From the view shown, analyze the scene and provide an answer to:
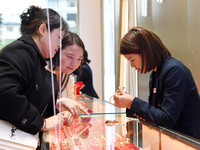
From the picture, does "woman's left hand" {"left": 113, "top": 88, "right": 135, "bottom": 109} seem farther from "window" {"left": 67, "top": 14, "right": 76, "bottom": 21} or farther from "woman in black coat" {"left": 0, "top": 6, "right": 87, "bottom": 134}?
"window" {"left": 67, "top": 14, "right": 76, "bottom": 21}

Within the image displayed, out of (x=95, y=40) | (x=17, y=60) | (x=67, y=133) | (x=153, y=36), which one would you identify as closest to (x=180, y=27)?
(x=153, y=36)

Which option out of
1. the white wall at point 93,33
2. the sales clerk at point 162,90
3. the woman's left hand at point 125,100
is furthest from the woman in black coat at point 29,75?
the white wall at point 93,33

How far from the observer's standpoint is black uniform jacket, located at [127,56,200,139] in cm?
129

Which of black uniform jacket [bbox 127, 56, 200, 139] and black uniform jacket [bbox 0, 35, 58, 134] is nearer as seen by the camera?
black uniform jacket [bbox 0, 35, 58, 134]

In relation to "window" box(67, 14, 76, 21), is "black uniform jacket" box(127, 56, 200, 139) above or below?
below

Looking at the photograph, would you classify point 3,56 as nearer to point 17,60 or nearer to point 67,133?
point 17,60

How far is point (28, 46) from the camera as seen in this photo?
1100 millimetres

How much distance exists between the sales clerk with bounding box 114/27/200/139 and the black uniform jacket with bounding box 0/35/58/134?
0.51 m

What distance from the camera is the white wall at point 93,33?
6.82m

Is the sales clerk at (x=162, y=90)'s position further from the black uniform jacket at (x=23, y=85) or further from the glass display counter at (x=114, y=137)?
the black uniform jacket at (x=23, y=85)

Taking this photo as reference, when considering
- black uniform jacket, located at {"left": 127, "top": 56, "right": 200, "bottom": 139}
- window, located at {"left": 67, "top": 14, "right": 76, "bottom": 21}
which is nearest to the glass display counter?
A: black uniform jacket, located at {"left": 127, "top": 56, "right": 200, "bottom": 139}

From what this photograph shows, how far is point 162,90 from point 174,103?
0.14m

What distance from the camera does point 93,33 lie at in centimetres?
686

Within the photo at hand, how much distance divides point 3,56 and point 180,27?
95.8 inches
